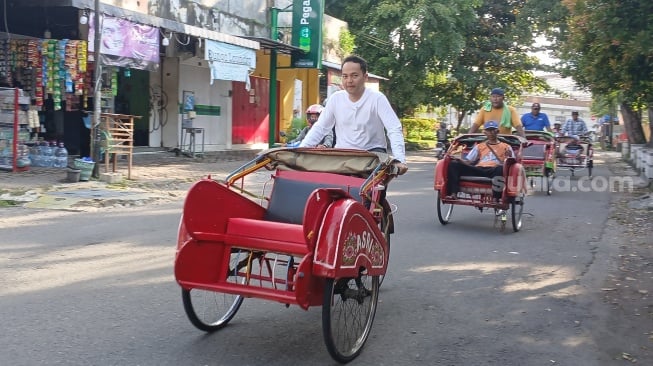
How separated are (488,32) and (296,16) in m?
14.2

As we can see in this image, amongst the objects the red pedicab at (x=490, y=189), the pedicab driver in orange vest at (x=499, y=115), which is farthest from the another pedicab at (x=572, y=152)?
the red pedicab at (x=490, y=189)

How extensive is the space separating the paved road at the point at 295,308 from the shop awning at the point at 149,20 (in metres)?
5.15

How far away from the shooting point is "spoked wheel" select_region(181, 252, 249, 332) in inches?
175

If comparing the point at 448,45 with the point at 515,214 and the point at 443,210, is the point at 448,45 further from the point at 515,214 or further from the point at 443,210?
the point at 515,214

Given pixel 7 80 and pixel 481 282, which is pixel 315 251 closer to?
pixel 481 282

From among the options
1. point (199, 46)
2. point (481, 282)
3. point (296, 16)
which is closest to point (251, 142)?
point (296, 16)

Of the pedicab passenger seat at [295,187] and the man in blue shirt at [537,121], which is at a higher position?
the man in blue shirt at [537,121]

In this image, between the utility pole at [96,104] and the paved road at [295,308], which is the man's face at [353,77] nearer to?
the paved road at [295,308]

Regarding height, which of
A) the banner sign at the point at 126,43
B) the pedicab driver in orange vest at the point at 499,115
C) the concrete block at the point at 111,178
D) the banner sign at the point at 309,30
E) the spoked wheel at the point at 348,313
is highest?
the banner sign at the point at 309,30

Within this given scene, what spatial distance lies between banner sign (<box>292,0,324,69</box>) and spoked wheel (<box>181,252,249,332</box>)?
16.7 m

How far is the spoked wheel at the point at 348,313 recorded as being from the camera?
12.8 feet

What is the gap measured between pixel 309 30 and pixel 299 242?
17858 millimetres

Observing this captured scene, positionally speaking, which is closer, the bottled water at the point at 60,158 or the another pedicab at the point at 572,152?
the bottled water at the point at 60,158

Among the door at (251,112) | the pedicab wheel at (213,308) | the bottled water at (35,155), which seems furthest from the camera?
the door at (251,112)
